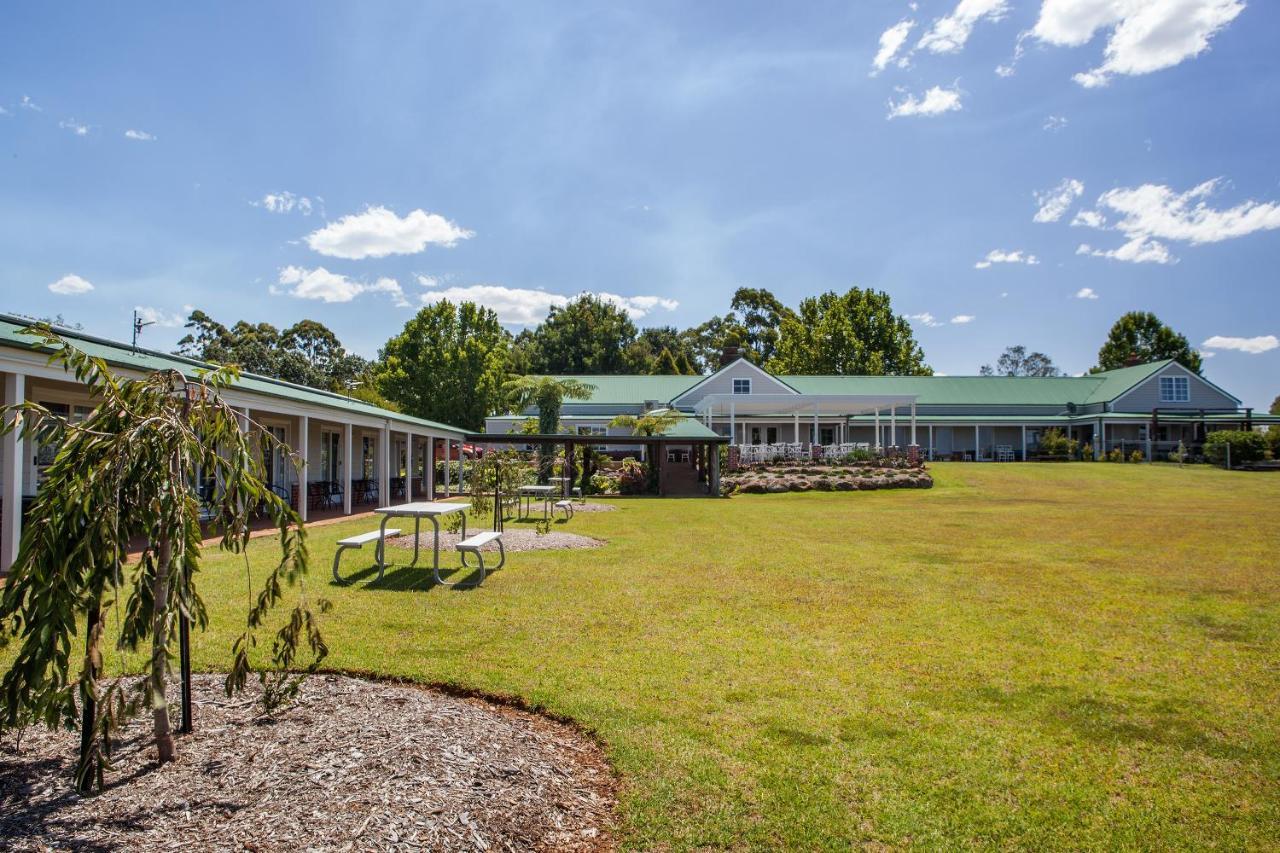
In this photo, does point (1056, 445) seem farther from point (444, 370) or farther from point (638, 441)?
point (444, 370)

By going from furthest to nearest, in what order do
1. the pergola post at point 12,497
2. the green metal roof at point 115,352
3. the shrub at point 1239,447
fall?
the shrub at point 1239,447 → the green metal roof at point 115,352 → the pergola post at point 12,497

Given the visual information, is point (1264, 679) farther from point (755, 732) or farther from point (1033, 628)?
point (755, 732)

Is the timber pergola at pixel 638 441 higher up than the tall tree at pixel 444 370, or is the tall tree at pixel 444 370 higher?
the tall tree at pixel 444 370

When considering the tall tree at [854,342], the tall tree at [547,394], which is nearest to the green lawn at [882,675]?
the tall tree at [547,394]

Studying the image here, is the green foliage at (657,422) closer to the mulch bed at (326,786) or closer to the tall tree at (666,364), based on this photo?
the mulch bed at (326,786)

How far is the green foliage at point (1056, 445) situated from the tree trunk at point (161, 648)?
45.4 m

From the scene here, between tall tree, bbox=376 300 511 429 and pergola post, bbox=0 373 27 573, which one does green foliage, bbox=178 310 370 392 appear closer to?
tall tree, bbox=376 300 511 429

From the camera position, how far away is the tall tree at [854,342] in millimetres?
57688

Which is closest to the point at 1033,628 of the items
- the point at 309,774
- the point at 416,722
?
the point at 416,722

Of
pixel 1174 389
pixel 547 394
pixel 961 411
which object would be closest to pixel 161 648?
pixel 547 394

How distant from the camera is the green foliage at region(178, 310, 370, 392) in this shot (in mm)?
54312

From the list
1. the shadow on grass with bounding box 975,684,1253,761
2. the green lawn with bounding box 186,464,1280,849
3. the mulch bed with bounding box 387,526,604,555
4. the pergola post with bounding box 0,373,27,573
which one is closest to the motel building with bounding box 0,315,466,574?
the pergola post with bounding box 0,373,27,573

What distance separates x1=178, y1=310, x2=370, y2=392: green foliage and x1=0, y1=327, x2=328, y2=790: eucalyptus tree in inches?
1987

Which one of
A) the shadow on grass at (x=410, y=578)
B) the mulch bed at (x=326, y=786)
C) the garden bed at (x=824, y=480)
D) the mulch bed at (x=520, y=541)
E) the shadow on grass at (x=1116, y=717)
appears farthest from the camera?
the garden bed at (x=824, y=480)
